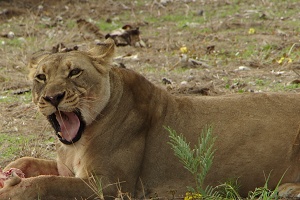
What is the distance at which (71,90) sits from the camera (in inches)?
201

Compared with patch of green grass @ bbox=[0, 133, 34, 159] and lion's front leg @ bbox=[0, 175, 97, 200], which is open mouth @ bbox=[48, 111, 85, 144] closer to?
lion's front leg @ bbox=[0, 175, 97, 200]

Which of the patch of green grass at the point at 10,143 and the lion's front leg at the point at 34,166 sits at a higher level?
the lion's front leg at the point at 34,166

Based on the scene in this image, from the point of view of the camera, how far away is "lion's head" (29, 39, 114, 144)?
503 centimetres

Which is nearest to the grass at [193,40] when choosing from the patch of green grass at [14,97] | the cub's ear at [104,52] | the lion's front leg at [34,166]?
the patch of green grass at [14,97]

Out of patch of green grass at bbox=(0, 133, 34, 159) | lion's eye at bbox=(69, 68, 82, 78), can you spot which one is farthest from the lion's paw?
patch of green grass at bbox=(0, 133, 34, 159)

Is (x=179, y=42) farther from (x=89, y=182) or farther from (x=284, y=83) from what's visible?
(x=89, y=182)

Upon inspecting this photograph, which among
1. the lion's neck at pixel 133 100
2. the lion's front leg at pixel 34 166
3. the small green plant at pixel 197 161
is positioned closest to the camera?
the small green plant at pixel 197 161

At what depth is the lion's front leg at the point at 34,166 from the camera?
221 inches

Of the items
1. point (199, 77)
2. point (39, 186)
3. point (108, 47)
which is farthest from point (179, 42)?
point (39, 186)

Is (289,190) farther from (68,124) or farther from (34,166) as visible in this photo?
(34,166)

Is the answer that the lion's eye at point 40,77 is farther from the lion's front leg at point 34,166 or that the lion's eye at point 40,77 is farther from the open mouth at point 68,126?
the lion's front leg at point 34,166

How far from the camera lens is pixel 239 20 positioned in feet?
41.8

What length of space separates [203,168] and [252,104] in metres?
0.90

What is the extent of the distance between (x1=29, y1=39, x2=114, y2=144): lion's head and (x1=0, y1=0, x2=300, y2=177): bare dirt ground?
42.1 inches
